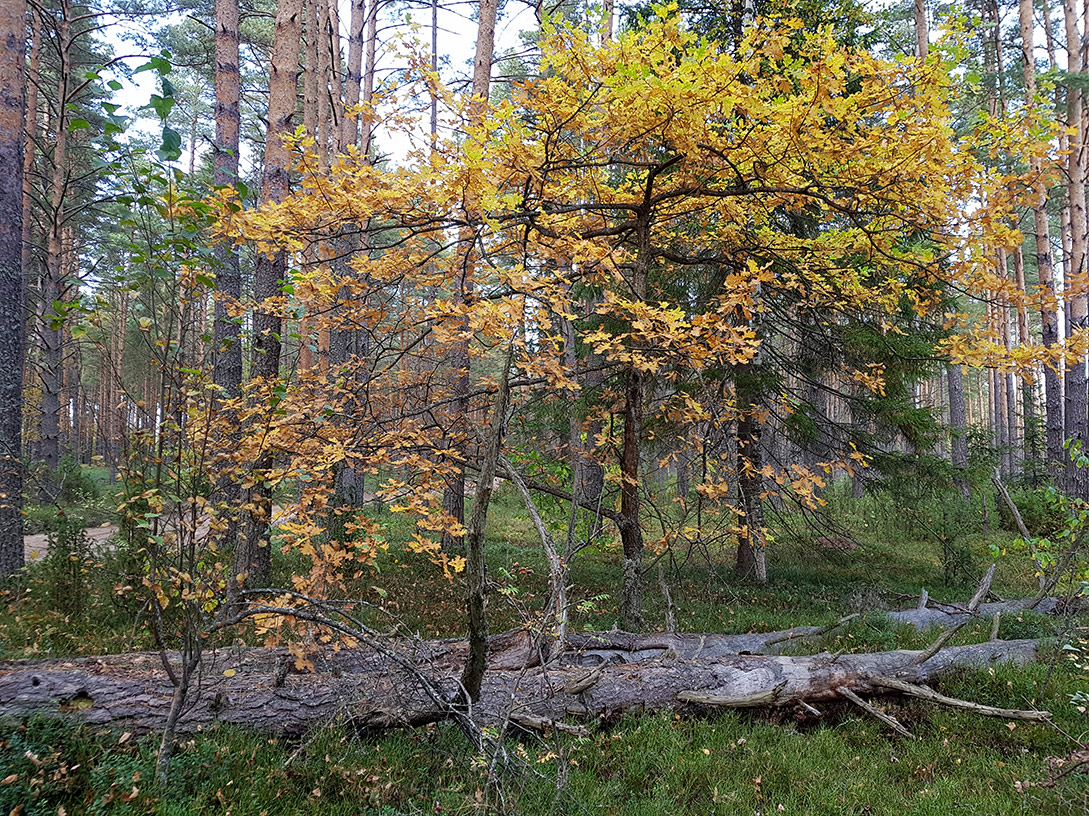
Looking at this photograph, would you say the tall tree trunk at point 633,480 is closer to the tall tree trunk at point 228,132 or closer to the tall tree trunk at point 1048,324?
the tall tree trunk at point 228,132

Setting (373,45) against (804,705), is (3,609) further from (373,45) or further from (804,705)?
(373,45)

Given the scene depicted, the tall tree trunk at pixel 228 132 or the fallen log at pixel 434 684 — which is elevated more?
the tall tree trunk at pixel 228 132

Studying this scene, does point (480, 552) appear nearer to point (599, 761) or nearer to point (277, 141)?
point (599, 761)

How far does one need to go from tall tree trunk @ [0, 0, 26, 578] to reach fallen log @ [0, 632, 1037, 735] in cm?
362

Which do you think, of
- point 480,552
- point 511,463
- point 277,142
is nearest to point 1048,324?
point 511,463

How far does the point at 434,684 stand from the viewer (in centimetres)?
386

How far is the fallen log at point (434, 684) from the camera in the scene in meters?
3.68

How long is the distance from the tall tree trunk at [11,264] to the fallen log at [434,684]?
362 cm

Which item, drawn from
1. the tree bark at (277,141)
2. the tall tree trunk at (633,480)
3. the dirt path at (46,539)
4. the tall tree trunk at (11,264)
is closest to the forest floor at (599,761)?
the tall tree trunk at (11,264)

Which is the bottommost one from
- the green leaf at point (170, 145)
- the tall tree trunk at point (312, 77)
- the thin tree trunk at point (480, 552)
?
the thin tree trunk at point (480, 552)

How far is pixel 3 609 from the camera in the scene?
6.02 metres

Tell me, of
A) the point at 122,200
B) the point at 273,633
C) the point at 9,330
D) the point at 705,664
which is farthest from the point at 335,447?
the point at 9,330

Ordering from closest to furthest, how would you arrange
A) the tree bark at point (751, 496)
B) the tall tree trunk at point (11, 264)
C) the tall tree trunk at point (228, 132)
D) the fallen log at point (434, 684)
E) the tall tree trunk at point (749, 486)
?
the fallen log at point (434, 684) → the tall tree trunk at point (11, 264) → the tall tree trunk at point (749, 486) → the tree bark at point (751, 496) → the tall tree trunk at point (228, 132)

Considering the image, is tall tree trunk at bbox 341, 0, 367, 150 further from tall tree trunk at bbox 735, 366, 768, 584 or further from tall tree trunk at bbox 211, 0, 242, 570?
tall tree trunk at bbox 735, 366, 768, 584
